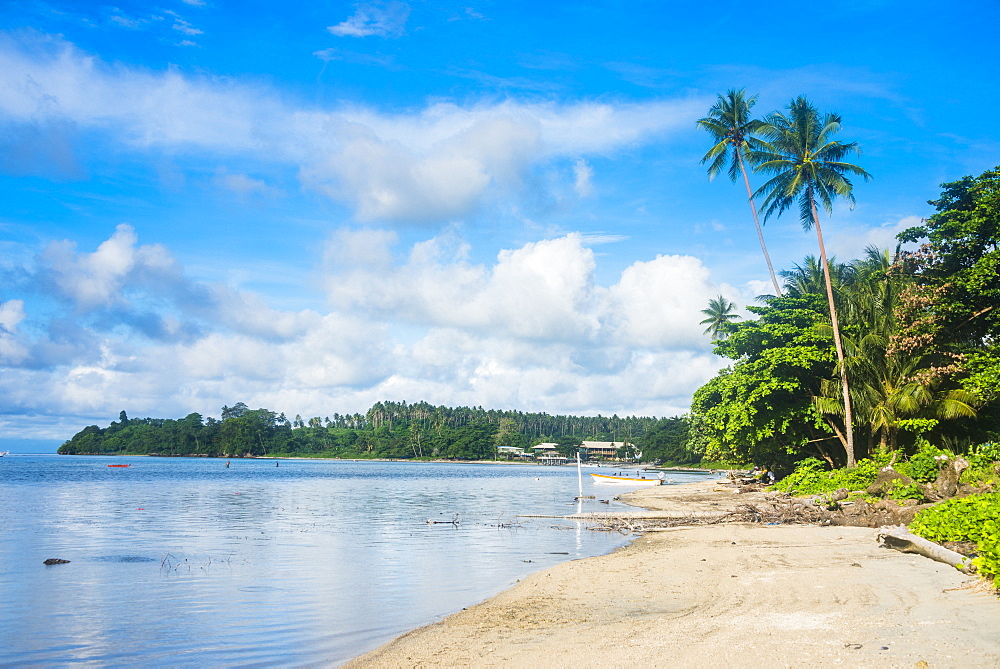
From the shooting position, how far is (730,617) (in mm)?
10469

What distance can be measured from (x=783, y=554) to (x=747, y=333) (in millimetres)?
20935

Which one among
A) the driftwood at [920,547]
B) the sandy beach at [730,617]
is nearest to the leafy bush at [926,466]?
the driftwood at [920,547]

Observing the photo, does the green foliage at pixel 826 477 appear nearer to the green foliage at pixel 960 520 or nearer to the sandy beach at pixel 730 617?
the green foliage at pixel 960 520

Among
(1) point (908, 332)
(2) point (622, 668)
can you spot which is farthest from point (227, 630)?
(1) point (908, 332)

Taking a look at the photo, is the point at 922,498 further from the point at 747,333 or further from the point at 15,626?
the point at 15,626

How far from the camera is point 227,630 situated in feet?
41.0

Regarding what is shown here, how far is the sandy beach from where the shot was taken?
8273mm

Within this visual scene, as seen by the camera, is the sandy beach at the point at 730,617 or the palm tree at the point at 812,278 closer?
the sandy beach at the point at 730,617

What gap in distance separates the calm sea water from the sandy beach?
1.89 m

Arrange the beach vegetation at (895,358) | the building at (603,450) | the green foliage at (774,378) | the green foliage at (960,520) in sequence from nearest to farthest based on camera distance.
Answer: the green foliage at (960,520)
the beach vegetation at (895,358)
the green foliage at (774,378)
the building at (603,450)

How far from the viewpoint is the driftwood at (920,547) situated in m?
12.3

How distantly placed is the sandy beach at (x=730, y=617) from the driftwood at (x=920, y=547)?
0.79 feet

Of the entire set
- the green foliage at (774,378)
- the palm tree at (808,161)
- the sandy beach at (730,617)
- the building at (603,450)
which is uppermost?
the palm tree at (808,161)

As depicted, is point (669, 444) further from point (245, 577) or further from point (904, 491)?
point (245, 577)
